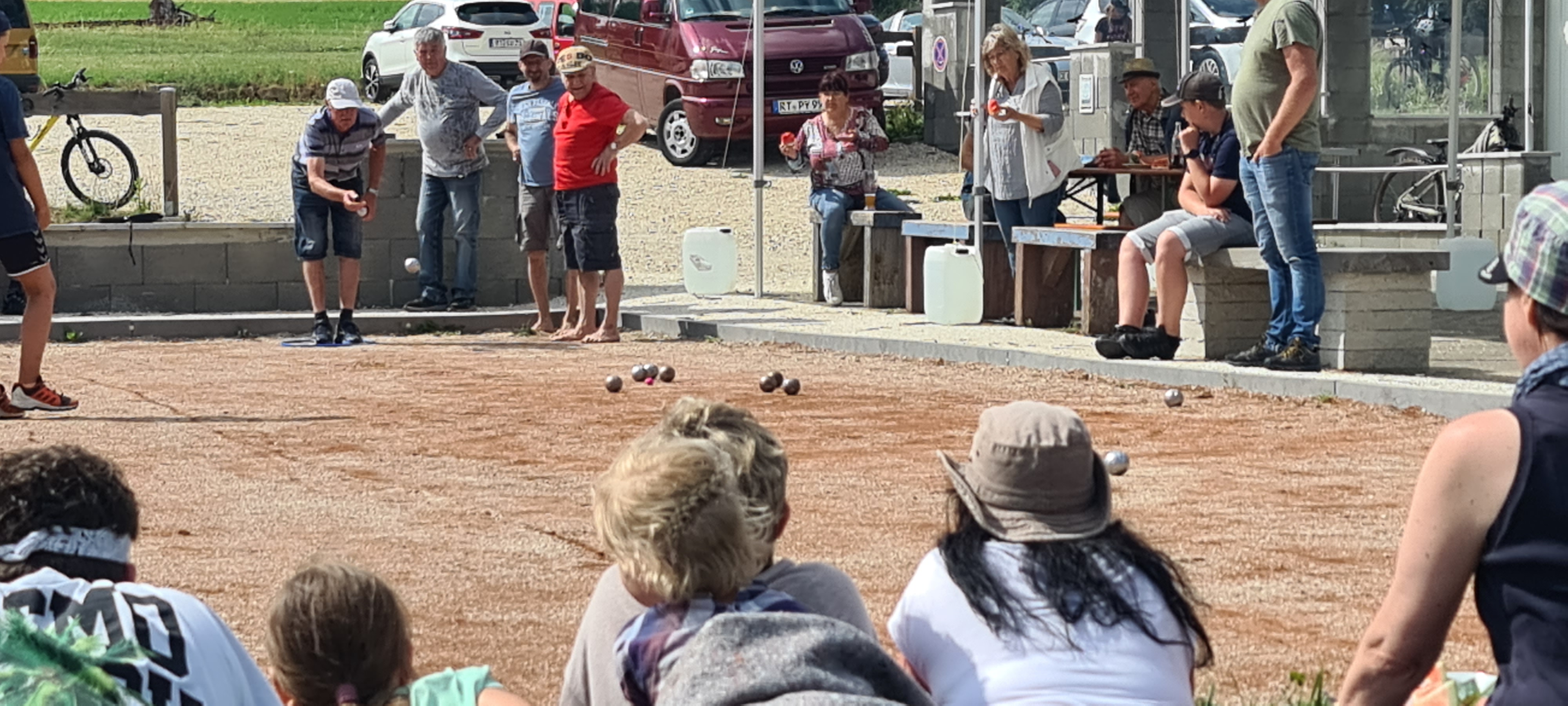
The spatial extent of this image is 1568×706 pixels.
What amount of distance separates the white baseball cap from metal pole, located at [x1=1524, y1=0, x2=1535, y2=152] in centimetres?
858

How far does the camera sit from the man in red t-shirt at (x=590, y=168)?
540 inches

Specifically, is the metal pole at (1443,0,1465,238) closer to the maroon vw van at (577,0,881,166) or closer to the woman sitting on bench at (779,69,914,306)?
the woman sitting on bench at (779,69,914,306)

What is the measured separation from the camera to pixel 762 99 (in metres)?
16.6

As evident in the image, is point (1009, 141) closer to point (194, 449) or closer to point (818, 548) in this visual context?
point (194, 449)

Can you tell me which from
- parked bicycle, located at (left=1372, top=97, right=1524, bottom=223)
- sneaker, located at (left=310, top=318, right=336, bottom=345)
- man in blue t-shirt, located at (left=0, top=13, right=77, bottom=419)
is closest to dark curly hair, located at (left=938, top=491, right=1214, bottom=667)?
man in blue t-shirt, located at (left=0, top=13, right=77, bottom=419)

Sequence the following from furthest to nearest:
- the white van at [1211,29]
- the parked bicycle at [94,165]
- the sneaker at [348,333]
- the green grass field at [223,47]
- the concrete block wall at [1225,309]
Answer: the green grass field at [223,47] → the white van at [1211,29] → the parked bicycle at [94,165] → the sneaker at [348,333] → the concrete block wall at [1225,309]

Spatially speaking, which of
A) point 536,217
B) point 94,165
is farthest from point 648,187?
point 536,217

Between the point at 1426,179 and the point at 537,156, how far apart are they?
7115 mm

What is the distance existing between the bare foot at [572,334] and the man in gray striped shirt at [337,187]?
136 centimetres

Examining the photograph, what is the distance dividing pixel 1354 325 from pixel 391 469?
16.7 ft

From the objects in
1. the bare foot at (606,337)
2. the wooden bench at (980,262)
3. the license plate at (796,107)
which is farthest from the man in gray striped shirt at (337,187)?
the license plate at (796,107)

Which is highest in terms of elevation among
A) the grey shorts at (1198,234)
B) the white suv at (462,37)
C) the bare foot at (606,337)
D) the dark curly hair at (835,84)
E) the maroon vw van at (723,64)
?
the white suv at (462,37)

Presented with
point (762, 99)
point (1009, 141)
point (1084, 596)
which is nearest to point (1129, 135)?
point (1009, 141)

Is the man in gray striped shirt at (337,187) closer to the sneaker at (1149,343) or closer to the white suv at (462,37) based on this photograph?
the sneaker at (1149,343)
